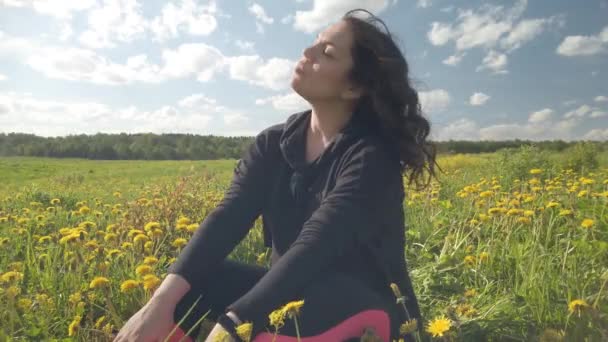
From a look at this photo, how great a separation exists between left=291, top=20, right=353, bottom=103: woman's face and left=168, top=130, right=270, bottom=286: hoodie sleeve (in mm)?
388

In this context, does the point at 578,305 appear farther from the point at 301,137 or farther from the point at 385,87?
the point at 301,137

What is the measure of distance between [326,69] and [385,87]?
275 mm

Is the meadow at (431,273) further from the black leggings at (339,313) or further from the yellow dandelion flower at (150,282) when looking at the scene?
the black leggings at (339,313)

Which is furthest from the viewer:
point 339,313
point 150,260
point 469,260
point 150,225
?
point 150,225

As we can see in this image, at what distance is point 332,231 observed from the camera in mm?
1695

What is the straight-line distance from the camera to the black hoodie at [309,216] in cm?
165

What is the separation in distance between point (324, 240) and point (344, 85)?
29.2 inches

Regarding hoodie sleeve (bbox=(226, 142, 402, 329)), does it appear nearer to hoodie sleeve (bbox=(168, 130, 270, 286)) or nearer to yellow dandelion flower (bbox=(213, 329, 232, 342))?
yellow dandelion flower (bbox=(213, 329, 232, 342))

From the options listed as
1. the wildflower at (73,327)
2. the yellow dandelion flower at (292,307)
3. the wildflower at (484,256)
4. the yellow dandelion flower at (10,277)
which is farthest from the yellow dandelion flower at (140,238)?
the wildflower at (484,256)

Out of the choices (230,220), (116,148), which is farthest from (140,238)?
(116,148)

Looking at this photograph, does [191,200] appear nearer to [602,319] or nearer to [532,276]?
[532,276]

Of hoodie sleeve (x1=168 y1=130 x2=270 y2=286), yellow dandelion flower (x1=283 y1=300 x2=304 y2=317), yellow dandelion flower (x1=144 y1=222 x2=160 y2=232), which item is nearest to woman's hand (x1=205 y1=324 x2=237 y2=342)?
yellow dandelion flower (x1=283 y1=300 x2=304 y2=317)

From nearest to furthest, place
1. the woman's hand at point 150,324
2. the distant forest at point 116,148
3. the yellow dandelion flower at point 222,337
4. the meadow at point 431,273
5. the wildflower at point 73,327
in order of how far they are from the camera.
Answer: the yellow dandelion flower at point 222,337, the woman's hand at point 150,324, the wildflower at point 73,327, the meadow at point 431,273, the distant forest at point 116,148

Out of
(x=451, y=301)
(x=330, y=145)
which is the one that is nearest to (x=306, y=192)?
(x=330, y=145)
